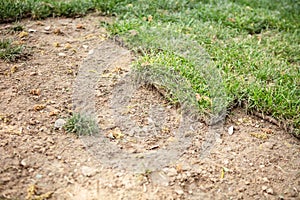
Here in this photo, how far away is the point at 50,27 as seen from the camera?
388cm

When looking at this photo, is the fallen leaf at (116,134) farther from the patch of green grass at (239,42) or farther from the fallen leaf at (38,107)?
the patch of green grass at (239,42)

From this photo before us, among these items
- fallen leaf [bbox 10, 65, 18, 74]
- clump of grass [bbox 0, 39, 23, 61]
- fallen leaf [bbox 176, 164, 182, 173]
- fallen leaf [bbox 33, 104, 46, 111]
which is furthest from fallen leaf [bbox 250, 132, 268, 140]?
clump of grass [bbox 0, 39, 23, 61]

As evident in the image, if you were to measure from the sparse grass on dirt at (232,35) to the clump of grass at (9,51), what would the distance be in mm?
637

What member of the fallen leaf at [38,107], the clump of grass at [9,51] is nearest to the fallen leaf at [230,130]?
the fallen leaf at [38,107]

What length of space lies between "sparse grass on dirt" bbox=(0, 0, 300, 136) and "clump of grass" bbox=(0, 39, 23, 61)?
2.09ft

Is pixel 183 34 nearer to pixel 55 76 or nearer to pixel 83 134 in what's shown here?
pixel 55 76

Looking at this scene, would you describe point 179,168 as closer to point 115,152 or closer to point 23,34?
point 115,152

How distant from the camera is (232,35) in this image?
13.5 feet

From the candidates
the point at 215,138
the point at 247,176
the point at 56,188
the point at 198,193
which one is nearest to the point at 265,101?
the point at 215,138

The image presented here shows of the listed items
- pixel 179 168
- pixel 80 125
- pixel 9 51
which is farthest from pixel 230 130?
pixel 9 51

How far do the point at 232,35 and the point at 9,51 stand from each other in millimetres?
2353

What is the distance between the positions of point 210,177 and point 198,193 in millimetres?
165

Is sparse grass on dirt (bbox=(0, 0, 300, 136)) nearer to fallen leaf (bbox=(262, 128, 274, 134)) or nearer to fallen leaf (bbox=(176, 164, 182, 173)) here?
fallen leaf (bbox=(262, 128, 274, 134))

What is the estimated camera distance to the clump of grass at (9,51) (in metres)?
3.22
